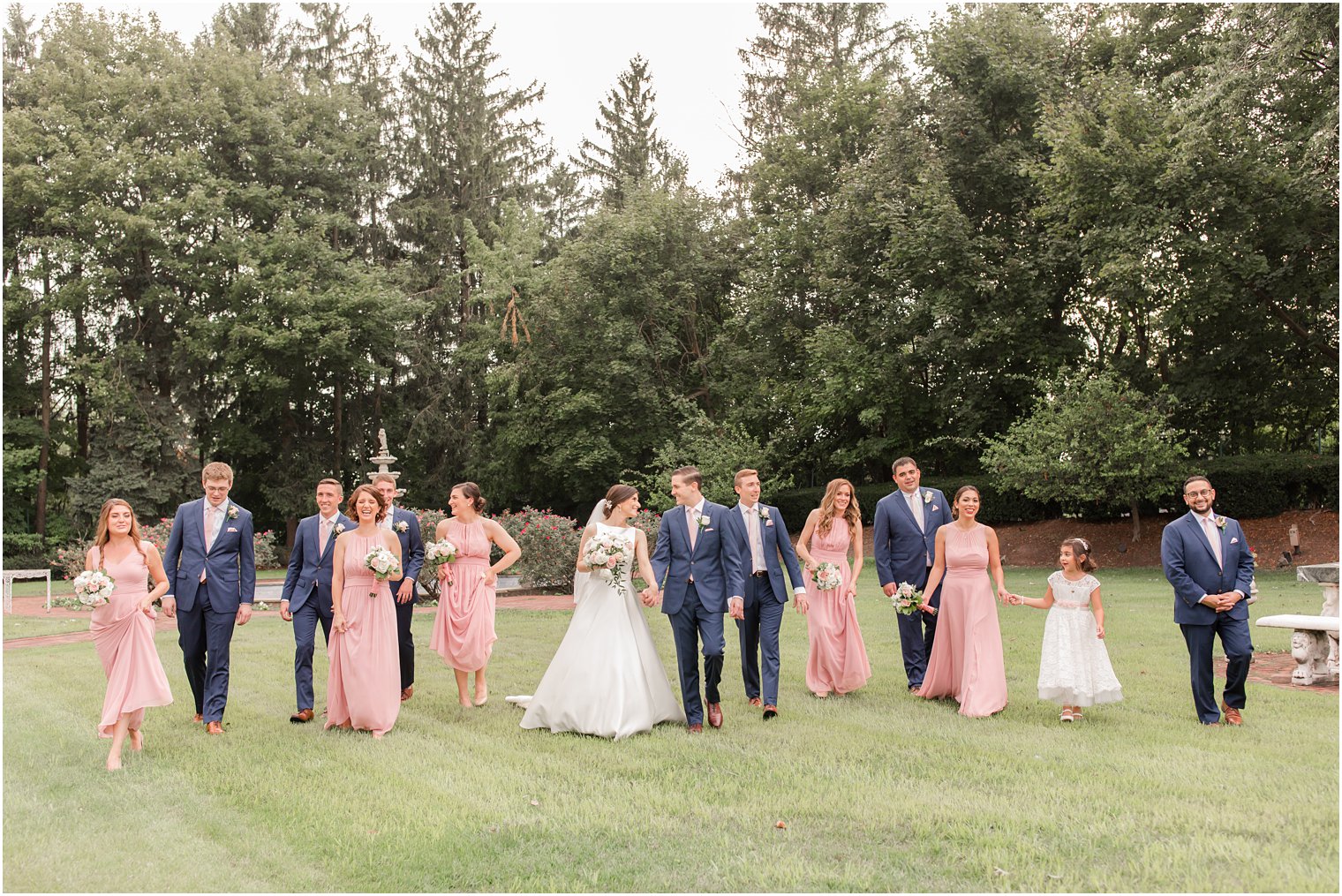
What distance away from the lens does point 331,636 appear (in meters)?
8.27

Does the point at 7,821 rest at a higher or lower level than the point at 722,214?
lower

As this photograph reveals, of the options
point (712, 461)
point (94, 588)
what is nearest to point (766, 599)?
point (94, 588)

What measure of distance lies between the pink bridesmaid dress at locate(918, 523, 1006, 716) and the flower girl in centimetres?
41

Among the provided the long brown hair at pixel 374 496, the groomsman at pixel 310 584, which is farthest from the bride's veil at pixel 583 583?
the groomsman at pixel 310 584

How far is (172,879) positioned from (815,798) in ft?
10.9

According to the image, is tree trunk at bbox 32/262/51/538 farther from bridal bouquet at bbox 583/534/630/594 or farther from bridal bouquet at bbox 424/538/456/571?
bridal bouquet at bbox 583/534/630/594

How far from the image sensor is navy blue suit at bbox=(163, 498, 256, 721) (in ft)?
27.1

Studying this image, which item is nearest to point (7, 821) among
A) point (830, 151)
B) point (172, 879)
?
point (172, 879)

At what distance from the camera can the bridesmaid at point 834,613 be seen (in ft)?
30.9

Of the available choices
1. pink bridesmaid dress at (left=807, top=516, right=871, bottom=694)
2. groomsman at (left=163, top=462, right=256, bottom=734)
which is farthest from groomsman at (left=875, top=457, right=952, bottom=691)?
groomsman at (left=163, top=462, right=256, bottom=734)

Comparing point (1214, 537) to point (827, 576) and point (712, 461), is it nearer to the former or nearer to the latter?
point (827, 576)

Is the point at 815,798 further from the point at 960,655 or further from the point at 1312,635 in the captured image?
the point at 1312,635

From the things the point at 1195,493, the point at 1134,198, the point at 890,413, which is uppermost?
the point at 1134,198

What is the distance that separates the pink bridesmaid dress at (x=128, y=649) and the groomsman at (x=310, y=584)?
131 cm
